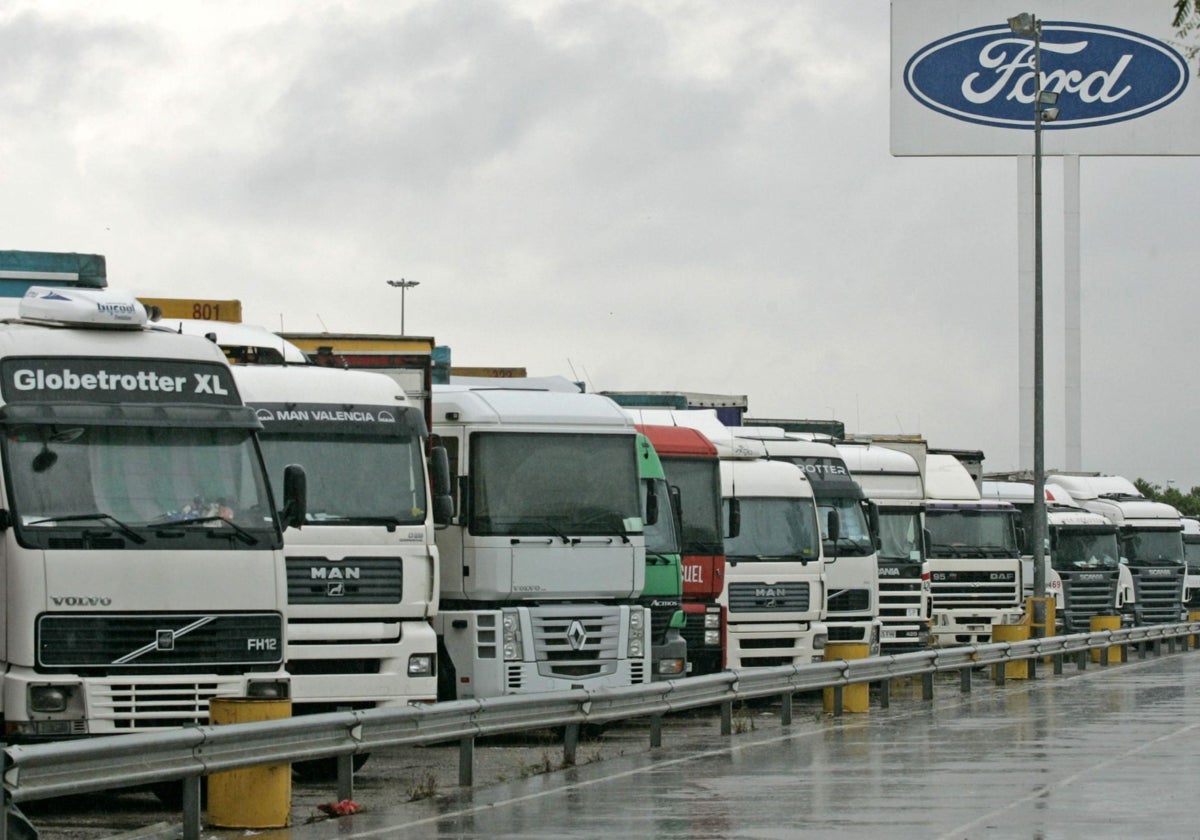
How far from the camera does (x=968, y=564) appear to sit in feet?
117

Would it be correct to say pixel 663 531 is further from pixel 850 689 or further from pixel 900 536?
pixel 900 536

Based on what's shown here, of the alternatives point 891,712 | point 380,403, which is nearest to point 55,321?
point 380,403

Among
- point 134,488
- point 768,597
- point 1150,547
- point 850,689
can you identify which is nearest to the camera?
point 134,488

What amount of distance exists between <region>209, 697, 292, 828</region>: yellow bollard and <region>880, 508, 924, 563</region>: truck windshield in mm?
18905

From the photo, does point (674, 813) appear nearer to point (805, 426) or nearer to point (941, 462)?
point (941, 462)

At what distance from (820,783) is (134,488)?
5.39 meters

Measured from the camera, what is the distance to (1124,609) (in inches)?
1785

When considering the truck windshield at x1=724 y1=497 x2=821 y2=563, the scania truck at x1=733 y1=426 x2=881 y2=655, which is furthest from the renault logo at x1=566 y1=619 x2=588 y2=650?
the scania truck at x1=733 y1=426 x2=881 y2=655

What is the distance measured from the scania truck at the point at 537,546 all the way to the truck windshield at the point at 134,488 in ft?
17.7

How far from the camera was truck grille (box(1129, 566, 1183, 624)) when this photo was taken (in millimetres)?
45969

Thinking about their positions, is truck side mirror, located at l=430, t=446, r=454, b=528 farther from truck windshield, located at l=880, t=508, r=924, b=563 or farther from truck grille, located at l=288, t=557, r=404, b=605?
truck windshield, located at l=880, t=508, r=924, b=563

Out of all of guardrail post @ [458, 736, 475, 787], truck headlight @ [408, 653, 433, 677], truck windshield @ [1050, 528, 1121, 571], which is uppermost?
truck windshield @ [1050, 528, 1121, 571]

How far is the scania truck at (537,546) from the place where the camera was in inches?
774

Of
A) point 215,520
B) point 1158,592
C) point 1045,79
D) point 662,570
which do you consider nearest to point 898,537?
point 662,570
